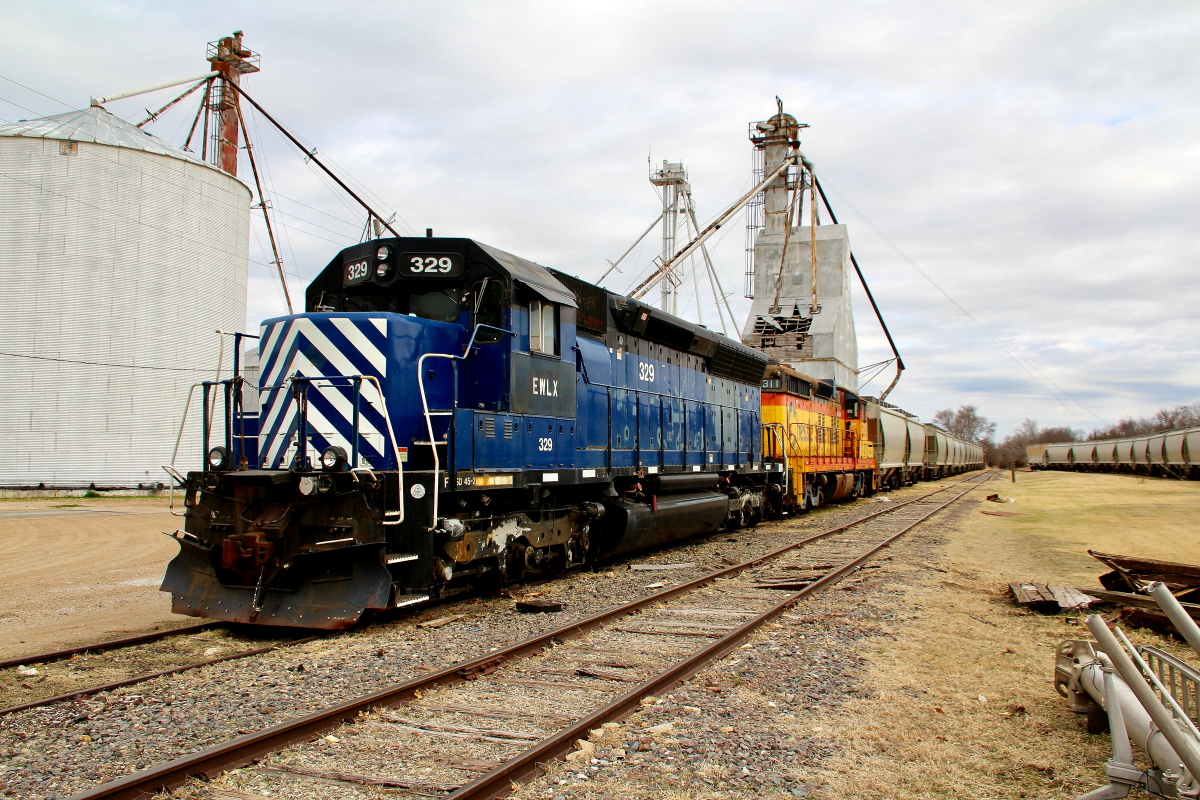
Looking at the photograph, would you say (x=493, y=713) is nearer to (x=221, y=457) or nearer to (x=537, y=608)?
(x=537, y=608)

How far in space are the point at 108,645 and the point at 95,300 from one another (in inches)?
925

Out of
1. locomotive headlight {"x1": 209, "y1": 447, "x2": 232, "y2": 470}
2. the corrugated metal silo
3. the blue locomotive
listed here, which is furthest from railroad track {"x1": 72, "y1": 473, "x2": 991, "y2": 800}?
the corrugated metal silo

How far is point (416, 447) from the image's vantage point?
274 inches

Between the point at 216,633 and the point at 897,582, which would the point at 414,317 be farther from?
the point at 897,582

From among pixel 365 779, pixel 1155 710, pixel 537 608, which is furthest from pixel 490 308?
pixel 1155 710

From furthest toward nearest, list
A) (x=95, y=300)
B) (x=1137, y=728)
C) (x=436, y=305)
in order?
(x=95, y=300)
(x=436, y=305)
(x=1137, y=728)

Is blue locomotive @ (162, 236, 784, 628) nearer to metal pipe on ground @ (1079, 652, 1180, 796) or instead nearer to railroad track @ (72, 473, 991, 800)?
railroad track @ (72, 473, 991, 800)

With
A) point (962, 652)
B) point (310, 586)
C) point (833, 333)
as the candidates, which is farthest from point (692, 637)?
point (833, 333)

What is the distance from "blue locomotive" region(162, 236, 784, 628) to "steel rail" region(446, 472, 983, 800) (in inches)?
94.4

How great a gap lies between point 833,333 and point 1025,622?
3786 centimetres

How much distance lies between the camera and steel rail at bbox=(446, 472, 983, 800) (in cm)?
335

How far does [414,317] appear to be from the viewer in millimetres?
7188

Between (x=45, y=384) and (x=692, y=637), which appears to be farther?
(x=45, y=384)

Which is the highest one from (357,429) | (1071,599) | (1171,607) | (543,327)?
(543,327)
